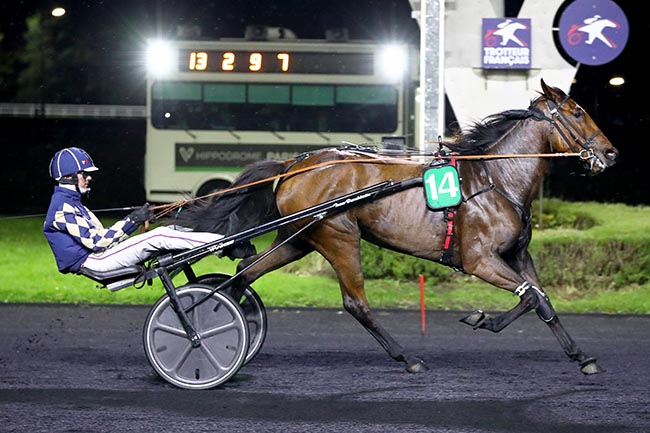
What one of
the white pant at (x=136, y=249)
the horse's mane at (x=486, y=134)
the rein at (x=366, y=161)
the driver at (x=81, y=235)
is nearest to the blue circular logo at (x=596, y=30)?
the horse's mane at (x=486, y=134)

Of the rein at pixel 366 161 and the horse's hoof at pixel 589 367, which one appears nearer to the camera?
the horse's hoof at pixel 589 367

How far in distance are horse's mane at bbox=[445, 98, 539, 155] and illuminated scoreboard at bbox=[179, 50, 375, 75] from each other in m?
9.36

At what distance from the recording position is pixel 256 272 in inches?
287

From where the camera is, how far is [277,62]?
1669 centimetres

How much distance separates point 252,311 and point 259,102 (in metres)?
10.3

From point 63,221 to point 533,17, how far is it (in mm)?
6860

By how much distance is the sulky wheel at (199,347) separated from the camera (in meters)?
6.34

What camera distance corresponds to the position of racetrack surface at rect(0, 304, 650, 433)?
5512mm

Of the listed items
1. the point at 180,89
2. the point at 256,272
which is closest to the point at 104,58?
the point at 180,89

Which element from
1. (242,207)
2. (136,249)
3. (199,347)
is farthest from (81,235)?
(242,207)

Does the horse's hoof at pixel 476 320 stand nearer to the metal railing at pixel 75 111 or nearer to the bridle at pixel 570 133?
the bridle at pixel 570 133

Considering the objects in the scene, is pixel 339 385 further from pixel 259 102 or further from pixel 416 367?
pixel 259 102

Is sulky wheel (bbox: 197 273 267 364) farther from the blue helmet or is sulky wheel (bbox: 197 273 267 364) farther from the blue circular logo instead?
the blue circular logo

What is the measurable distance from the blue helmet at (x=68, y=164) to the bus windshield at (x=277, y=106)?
10.6m
